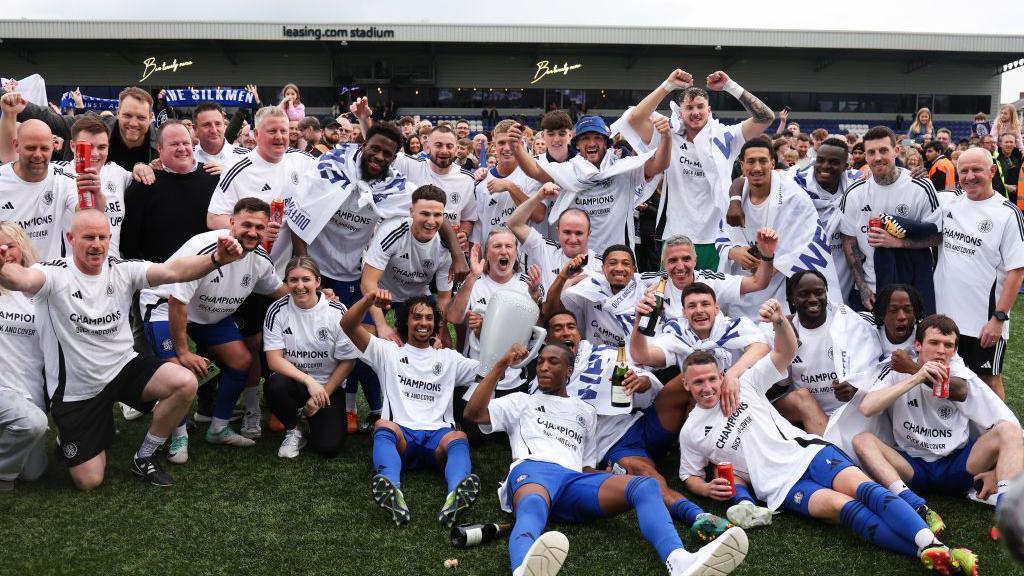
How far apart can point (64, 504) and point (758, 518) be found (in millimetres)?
3741

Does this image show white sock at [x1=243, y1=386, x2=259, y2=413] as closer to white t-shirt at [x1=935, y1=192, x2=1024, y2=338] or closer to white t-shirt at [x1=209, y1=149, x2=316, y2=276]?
white t-shirt at [x1=209, y1=149, x2=316, y2=276]

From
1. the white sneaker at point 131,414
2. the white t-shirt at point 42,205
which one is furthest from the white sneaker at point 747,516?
the white t-shirt at point 42,205

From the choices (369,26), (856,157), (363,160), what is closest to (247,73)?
(369,26)

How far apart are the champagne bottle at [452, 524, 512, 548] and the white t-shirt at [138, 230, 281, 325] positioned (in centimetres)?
239

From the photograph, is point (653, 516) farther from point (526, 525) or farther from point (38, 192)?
point (38, 192)

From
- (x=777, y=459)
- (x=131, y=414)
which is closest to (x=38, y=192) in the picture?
(x=131, y=414)

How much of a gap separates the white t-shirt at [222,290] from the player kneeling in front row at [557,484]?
6.14ft

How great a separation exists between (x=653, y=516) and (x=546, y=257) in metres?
2.82

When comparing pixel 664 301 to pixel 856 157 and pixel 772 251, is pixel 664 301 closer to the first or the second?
pixel 772 251

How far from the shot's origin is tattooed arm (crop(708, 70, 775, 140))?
6180 millimetres

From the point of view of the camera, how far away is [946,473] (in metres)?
4.50

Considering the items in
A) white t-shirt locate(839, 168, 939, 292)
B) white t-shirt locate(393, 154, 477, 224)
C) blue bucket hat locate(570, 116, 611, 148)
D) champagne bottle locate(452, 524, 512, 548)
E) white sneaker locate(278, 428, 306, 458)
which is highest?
blue bucket hat locate(570, 116, 611, 148)

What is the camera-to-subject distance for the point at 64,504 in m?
4.53

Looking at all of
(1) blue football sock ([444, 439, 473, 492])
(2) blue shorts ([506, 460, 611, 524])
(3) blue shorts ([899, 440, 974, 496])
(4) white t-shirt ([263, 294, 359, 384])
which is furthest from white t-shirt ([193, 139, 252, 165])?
(3) blue shorts ([899, 440, 974, 496])
